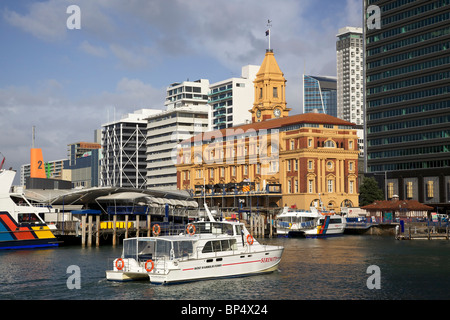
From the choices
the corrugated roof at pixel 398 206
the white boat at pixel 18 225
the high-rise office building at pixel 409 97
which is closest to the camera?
the white boat at pixel 18 225

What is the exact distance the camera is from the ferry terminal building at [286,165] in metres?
150

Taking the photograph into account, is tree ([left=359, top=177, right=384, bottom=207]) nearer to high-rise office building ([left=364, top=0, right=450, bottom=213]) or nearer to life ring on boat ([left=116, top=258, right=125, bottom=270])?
high-rise office building ([left=364, top=0, right=450, bottom=213])

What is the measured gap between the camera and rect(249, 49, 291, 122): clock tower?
182625 millimetres

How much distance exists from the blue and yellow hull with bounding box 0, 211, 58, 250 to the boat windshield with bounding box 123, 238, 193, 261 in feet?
128

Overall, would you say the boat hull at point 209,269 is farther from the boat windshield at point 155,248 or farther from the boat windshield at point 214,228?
the boat windshield at point 214,228

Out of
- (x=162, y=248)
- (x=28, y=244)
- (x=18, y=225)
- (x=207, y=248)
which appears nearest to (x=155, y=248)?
(x=162, y=248)

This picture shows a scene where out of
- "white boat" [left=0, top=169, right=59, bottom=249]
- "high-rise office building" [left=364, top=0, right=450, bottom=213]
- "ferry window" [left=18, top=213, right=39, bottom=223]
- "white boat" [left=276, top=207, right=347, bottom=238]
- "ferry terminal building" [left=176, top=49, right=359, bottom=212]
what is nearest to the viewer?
"white boat" [left=0, top=169, right=59, bottom=249]

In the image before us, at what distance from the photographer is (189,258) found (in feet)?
169

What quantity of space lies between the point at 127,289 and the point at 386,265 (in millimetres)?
30210

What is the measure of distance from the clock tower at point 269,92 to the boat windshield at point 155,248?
13274 cm

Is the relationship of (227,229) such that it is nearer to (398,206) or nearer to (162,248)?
(162,248)

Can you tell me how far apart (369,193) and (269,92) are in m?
42.1

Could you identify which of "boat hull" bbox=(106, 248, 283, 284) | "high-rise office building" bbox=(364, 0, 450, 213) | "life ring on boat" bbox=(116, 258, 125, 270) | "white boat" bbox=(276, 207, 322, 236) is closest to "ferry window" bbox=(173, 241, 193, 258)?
"boat hull" bbox=(106, 248, 283, 284)

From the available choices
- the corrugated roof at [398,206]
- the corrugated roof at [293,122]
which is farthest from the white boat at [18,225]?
the corrugated roof at [293,122]
